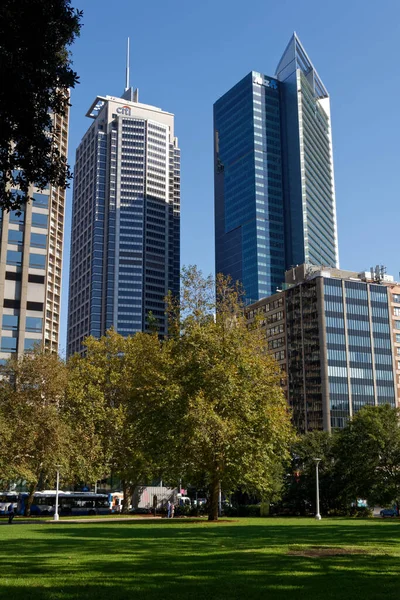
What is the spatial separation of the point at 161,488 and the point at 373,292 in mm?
95980

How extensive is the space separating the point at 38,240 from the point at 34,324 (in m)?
14.2

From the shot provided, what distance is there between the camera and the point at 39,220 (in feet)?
355

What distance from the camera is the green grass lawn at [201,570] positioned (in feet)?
39.9

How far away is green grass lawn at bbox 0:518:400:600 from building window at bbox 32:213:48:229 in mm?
89838

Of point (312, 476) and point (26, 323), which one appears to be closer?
point (312, 476)

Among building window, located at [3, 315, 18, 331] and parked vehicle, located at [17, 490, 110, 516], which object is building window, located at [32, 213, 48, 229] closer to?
building window, located at [3, 315, 18, 331]

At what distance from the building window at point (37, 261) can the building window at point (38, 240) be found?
5.40 ft

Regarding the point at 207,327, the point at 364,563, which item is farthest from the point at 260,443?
the point at 364,563

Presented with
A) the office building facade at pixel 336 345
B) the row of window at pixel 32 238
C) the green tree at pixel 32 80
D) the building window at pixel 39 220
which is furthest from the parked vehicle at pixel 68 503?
the office building facade at pixel 336 345

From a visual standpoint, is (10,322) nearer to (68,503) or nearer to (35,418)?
(68,503)

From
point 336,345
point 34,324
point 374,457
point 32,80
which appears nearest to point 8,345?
point 34,324

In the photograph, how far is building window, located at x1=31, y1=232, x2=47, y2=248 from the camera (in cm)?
10756

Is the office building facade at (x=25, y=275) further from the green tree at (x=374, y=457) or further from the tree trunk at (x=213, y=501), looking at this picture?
the tree trunk at (x=213, y=501)

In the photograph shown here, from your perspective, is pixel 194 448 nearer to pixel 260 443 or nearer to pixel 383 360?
pixel 260 443
